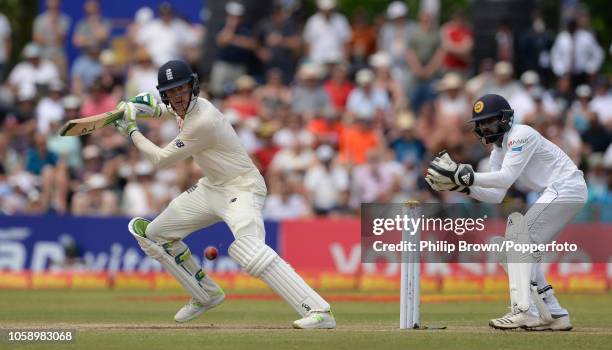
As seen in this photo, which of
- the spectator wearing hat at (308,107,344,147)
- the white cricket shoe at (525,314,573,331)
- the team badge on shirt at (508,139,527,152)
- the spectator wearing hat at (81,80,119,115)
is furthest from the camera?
the spectator wearing hat at (81,80,119,115)

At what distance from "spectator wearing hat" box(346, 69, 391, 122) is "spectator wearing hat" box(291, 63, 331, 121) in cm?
43

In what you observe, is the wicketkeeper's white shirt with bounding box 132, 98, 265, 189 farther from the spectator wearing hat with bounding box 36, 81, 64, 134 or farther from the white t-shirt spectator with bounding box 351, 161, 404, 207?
the spectator wearing hat with bounding box 36, 81, 64, 134

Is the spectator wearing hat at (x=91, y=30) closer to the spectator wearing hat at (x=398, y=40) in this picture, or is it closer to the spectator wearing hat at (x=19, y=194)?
the spectator wearing hat at (x=19, y=194)

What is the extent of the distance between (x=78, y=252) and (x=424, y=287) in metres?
4.89

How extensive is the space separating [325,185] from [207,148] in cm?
790

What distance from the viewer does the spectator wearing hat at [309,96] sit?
19812mm

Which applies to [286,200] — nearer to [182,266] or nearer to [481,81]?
[481,81]

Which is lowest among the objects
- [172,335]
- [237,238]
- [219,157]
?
[172,335]

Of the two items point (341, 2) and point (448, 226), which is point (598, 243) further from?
point (341, 2)

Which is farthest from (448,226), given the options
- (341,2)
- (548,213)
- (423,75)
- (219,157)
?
(341,2)

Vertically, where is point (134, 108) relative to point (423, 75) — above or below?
below

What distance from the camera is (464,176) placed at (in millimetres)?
10070

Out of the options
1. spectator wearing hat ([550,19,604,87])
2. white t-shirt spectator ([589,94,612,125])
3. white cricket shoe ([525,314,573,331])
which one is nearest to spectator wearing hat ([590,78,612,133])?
white t-shirt spectator ([589,94,612,125])

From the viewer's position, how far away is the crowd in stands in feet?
61.3
